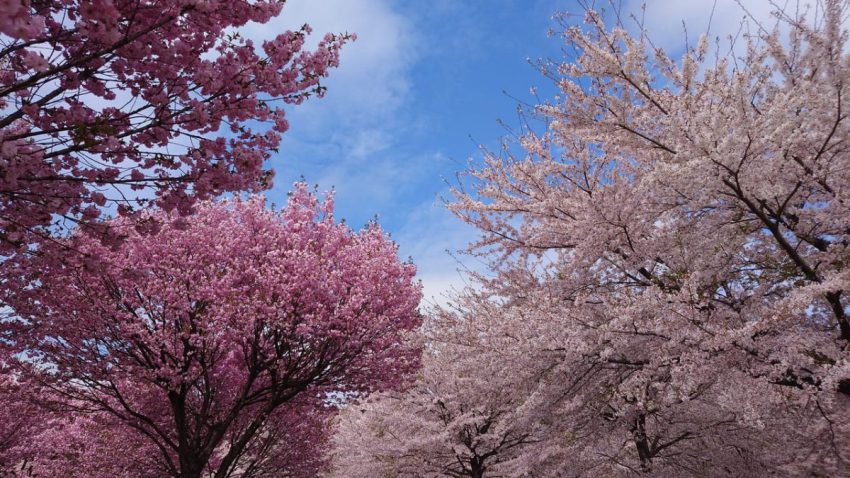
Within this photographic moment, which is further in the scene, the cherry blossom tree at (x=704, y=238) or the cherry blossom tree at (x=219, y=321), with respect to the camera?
the cherry blossom tree at (x=219, y=321)

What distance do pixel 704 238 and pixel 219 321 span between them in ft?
28.9

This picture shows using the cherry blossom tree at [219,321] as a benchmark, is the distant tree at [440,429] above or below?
below

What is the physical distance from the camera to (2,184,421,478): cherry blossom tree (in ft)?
33.6

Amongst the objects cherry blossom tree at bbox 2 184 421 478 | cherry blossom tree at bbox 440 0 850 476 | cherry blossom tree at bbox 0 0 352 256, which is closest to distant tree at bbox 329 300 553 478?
cherry blossom tree at bbox 2 184 421 478

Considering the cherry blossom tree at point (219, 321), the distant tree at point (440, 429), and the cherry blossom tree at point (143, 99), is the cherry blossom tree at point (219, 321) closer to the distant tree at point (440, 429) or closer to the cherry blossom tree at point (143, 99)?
the distant tree at point (440, 429)

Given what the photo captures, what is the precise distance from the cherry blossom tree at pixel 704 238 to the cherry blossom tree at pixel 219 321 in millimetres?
3627

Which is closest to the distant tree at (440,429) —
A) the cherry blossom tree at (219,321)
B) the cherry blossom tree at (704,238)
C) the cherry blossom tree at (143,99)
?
the cherry blossom tree at (219,321)

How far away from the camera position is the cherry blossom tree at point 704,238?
551 cm

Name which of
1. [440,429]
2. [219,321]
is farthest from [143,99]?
[440,429]

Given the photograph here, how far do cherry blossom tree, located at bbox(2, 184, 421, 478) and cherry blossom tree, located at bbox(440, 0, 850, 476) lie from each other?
3.63 m

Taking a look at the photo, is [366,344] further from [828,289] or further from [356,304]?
[828,289]

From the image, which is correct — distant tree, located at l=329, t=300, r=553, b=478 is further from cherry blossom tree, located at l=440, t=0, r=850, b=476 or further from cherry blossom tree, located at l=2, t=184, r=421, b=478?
cherry blossom tree, located at l=440, t=0, r=850, b=476

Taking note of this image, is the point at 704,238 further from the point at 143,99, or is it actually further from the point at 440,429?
the point at 440,429

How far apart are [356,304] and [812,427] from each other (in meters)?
7.88
